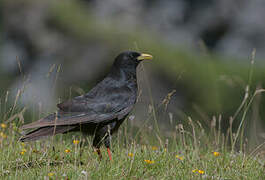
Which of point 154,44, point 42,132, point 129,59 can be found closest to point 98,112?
point 42,132

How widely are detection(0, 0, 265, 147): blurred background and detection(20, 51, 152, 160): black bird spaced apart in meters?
7.29

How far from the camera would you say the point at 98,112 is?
17.9 feet

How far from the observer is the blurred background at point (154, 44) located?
14719mm

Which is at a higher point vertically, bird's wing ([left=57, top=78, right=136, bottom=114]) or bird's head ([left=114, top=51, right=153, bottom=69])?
bird's head ([left=114, top=51, right=153, bottom=69])

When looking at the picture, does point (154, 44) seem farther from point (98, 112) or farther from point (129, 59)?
point (98, 112)

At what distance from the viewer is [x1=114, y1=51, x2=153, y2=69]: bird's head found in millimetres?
6277

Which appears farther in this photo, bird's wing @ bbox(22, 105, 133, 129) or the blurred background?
the blurred background

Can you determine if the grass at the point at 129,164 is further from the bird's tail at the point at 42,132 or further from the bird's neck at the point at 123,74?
the bird's neck at the point at 123,74

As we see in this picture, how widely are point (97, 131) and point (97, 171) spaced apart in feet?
4.28

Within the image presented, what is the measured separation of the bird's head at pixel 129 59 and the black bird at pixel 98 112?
15 cm

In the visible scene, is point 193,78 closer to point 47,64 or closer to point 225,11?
point 225,11

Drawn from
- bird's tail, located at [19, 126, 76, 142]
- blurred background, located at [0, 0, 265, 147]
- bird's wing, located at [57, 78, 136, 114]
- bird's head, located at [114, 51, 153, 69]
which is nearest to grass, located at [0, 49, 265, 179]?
bird's tail, located at [19, 126, 76, 142]

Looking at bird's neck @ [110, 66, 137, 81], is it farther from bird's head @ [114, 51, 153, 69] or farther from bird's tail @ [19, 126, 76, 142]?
bird's tail @ [19, 126, 76, 142]

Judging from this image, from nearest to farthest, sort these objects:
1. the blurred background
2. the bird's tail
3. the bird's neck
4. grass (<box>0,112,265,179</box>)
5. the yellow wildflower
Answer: grass (<box>0,112,265,179</box>) < the bird's tail < the yellow wildflower < the bird's neck < the blurred background
